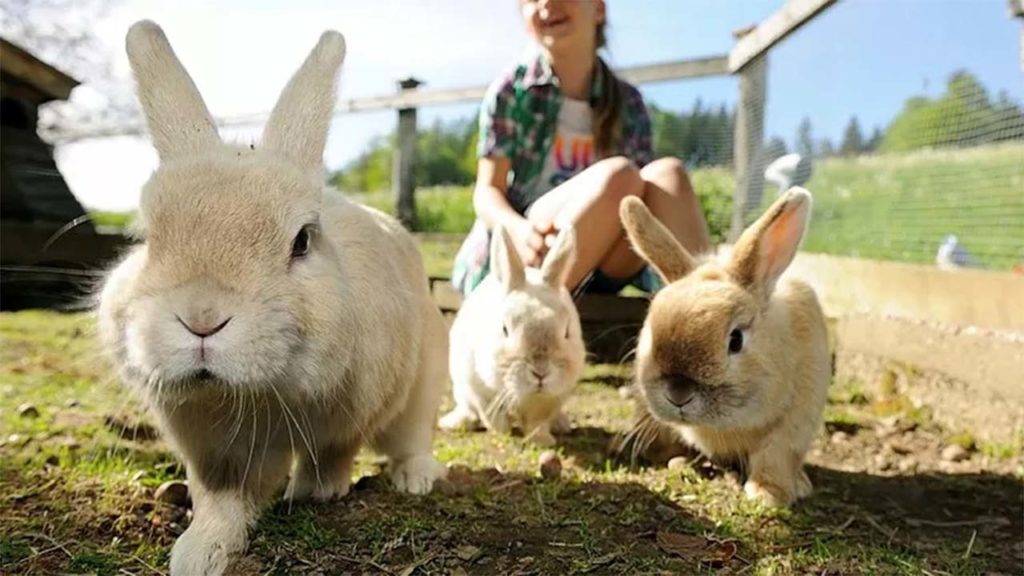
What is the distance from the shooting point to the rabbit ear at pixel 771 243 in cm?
275

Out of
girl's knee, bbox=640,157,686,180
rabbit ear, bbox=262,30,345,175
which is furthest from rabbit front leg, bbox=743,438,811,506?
rabbit ear, bbox=262,30,345,175

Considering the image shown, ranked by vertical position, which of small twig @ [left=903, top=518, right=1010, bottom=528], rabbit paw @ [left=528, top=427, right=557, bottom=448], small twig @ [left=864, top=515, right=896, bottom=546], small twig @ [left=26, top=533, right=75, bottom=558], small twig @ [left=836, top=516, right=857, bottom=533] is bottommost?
small twig @ [left=903, top=518, right=1010, bottom=528]

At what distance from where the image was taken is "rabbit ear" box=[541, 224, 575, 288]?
329 cm

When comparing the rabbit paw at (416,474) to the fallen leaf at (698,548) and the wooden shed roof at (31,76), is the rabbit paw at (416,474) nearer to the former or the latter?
the fallen leaf at (698,548)

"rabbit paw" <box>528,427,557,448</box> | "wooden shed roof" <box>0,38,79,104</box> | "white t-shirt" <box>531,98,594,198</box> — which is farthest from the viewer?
"wooden shed roof" <box>0,38,79,104</box>

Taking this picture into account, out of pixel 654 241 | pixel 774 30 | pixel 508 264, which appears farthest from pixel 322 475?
pixel 774 30

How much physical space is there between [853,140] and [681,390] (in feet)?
22.1

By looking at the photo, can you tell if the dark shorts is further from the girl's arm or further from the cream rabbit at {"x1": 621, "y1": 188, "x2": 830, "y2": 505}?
the cream rabbit at {"x1": 621, "y1": 188, "x2": 830, "y2": 505}

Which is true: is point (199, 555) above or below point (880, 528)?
above

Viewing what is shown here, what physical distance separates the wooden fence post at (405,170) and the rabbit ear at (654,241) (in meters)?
5.08

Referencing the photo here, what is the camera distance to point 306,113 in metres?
2.08

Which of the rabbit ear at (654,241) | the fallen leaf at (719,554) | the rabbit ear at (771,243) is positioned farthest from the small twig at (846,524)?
the rabbit ear at (654,241)

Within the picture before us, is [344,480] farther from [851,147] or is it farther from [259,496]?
[851,147]

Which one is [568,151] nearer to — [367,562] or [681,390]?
[681,390]
